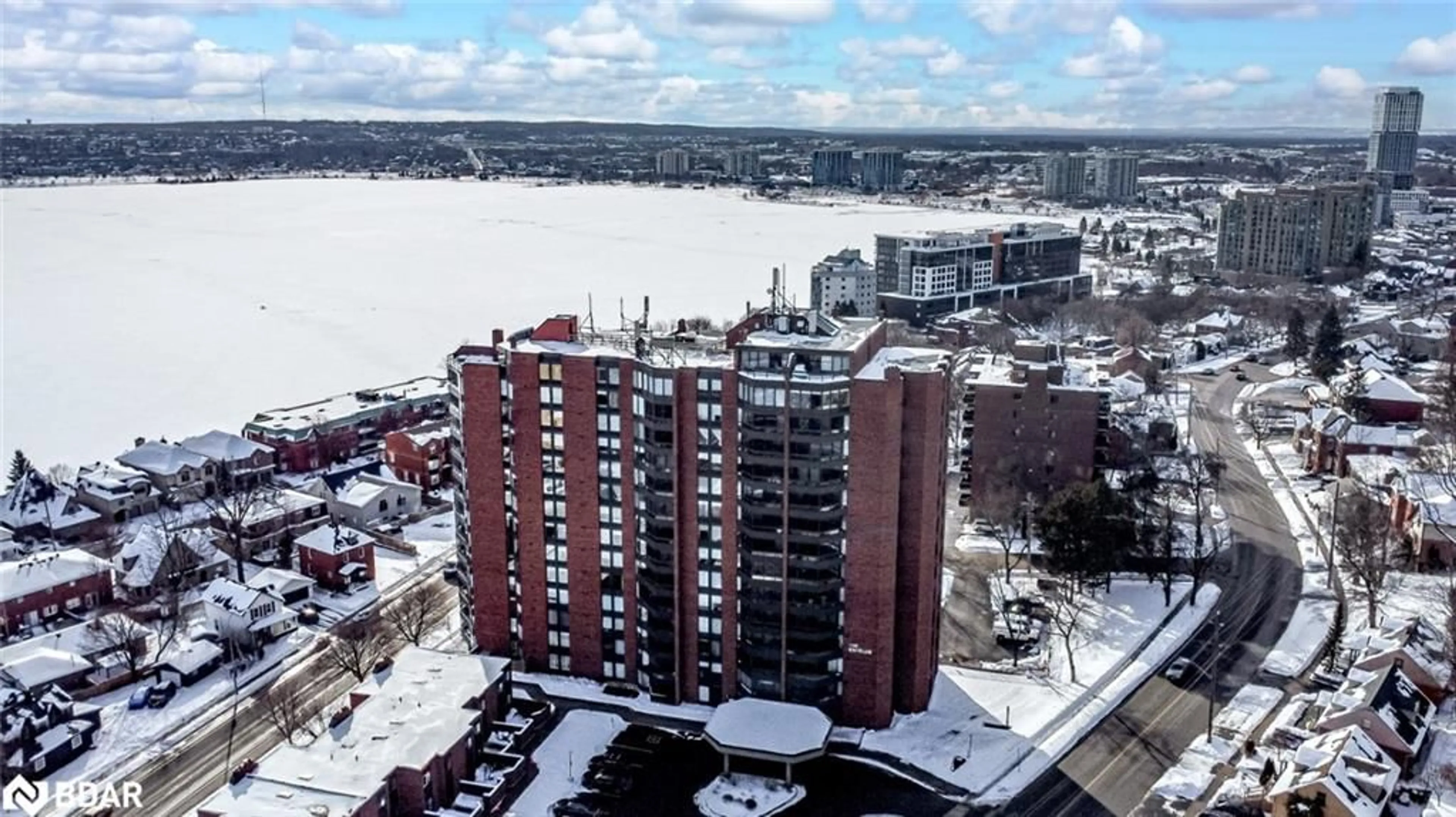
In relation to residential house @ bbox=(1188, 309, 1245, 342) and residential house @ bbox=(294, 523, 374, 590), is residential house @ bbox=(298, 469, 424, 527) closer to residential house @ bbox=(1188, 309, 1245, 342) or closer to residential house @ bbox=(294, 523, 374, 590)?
residential house @ bbox=(294, 523, 374, 590)

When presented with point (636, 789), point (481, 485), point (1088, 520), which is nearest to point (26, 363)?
point (481, 485)

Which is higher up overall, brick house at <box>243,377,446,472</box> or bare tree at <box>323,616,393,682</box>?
brick house at <box>243,377,446,472</box>

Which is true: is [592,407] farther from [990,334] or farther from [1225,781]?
[990,334]

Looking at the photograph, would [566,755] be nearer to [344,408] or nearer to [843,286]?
[344,408]

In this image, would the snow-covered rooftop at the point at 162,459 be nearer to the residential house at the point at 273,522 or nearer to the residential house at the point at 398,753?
the residential house at the point at 273,522

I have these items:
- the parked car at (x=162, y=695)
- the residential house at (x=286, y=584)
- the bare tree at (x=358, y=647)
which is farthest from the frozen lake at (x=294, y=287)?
the parked car at (x=162, y=695)

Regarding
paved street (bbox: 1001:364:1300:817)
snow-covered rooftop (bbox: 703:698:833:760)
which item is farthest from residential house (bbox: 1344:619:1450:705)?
snow-covered rooftop (bbox: 703:698:833:760)
